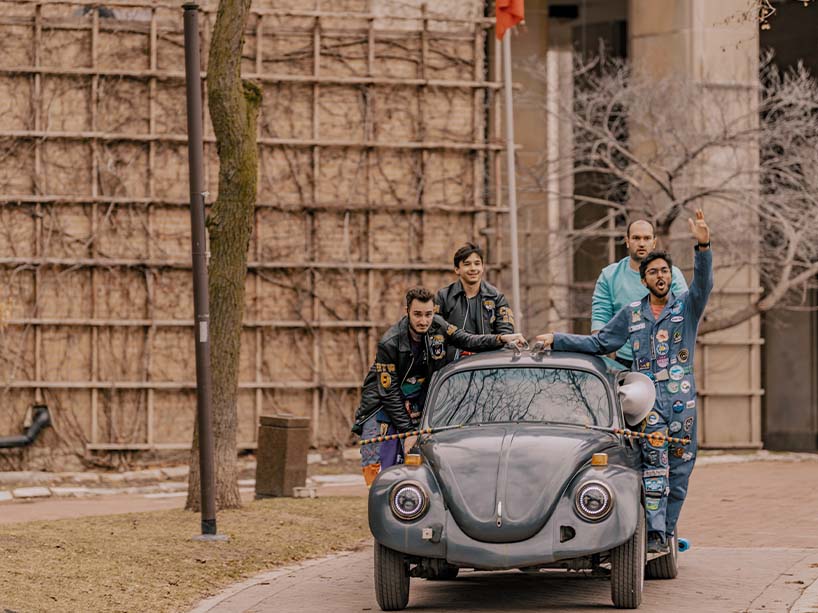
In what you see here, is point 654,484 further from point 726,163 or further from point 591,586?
point 726,163

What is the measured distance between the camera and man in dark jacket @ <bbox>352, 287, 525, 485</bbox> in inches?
406

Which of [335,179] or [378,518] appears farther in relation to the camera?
[335,179]

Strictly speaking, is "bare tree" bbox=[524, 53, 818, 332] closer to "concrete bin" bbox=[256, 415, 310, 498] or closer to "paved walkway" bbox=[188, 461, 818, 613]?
"concrete bin" bbox=[256, 415, 310, 498]

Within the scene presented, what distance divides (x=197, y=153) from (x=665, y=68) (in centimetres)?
1272

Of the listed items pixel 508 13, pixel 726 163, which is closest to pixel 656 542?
pixel 508 13

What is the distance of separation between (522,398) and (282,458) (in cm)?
649

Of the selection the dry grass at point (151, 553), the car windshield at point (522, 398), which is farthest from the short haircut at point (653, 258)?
the dry grass at point (151, 553)

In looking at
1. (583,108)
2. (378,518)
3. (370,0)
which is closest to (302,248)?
(370,0)

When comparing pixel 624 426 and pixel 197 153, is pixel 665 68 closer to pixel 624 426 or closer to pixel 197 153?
pixel 197 153

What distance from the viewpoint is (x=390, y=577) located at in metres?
8.72

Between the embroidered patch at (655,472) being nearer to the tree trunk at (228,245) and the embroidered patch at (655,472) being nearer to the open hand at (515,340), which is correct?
the open hand at (515,340)

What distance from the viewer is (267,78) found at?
2098 cm

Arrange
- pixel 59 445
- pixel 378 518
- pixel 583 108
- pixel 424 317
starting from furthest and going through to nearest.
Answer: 1. pixel 583 108
2. pixel 59 445
3. pixel 424 317
4. pixel 378 518

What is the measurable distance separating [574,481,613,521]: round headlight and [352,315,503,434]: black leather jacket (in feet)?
6.72
